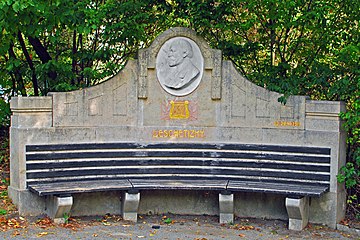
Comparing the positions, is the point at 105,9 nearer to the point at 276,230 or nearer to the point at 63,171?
the point at 63,171

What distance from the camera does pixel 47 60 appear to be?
11.3 metres

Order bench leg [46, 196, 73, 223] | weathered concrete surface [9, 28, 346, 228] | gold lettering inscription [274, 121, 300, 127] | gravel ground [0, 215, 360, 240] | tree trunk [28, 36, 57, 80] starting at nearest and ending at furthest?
gravel ground [0, 215, 360, 240], bench leg [46, 196, 73, 223], weathered concrete surface [9, 28, 346, 228], gold lettering inscription [274, 121, 300, 127], tree trunk [28, 36, 57, 80]

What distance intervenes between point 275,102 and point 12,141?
177 inches

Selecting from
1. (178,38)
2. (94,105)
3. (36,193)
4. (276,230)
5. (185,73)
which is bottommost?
(276,230)

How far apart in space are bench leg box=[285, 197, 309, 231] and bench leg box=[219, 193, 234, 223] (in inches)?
35.6

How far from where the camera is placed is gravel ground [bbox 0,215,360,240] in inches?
312

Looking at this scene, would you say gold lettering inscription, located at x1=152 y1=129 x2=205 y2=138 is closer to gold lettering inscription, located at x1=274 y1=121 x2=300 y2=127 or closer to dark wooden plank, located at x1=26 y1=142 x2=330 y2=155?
dark wooden plank, located at x1=26 y1=142 x2=330 y2=155

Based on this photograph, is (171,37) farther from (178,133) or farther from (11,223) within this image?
(11,223)

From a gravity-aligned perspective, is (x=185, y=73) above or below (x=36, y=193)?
above

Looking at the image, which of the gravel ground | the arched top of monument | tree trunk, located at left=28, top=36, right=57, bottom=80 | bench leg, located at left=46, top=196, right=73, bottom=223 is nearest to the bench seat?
bench leg, located at left=46, top=196, right=73, bottom=223

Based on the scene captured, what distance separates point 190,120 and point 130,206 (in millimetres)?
1918

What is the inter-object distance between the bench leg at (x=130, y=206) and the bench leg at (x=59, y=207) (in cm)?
90

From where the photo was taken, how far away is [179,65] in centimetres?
951

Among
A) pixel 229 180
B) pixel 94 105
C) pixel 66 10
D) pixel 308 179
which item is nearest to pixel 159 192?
pixel 229 180
